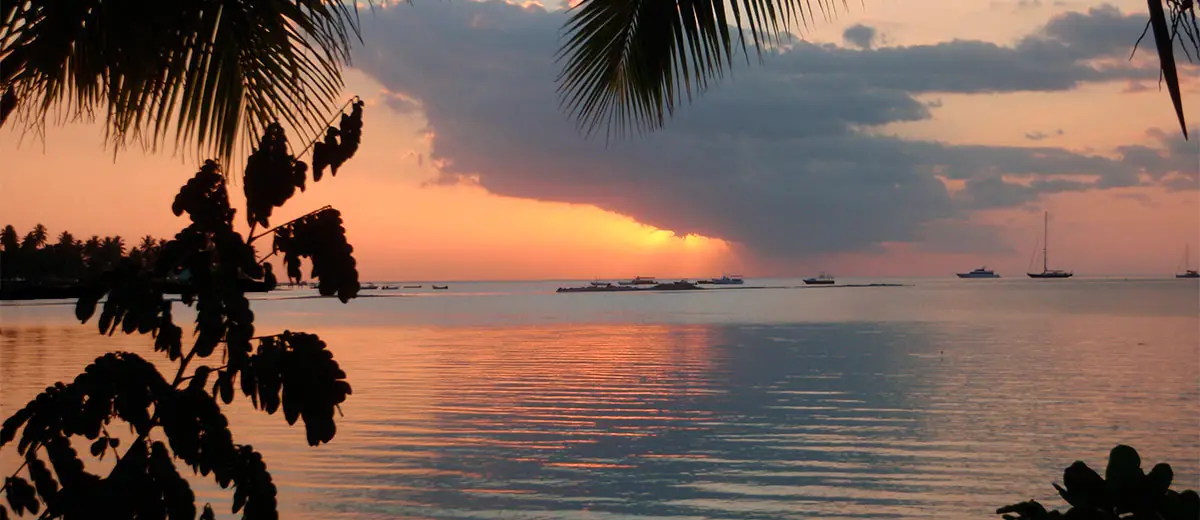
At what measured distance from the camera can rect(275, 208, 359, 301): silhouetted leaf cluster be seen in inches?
109

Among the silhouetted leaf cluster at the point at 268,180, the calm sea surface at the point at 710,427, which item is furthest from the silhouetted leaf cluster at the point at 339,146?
the calm sea surface at the point at 710,427

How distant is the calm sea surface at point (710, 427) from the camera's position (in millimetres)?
10031

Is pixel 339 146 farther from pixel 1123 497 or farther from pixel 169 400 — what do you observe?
pixel 1123 497

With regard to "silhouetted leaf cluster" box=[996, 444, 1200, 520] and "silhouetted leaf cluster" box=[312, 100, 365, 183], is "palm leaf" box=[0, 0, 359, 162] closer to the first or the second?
"silhouetted leaf cluster" box=[312, 100, 365, 183]

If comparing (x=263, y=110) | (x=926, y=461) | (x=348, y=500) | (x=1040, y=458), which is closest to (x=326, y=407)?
(x=263, y=110)

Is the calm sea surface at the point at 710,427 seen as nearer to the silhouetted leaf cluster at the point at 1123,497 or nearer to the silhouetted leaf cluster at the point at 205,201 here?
the silhouetted leaf cluster at the point at 205,201

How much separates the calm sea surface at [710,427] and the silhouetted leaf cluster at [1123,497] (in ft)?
23.1

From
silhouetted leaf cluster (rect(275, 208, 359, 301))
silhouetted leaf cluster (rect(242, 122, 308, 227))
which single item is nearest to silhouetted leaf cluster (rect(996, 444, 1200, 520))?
silhouetted leaf cluster (rect(275, 208, 359, 301))

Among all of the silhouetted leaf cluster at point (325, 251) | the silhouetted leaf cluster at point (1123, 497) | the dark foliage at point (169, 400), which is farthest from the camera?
the silhouetted leaf cluster at point (325, 251)

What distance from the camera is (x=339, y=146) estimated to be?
9.70 feet

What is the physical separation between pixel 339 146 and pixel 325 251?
33cm

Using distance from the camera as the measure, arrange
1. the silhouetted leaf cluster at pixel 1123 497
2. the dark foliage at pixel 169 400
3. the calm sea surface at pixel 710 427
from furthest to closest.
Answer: the calm sea surface at pixel 710 427 < the dark foliage at pixel 169 400 < the silhouetted leaf cluster at pixel 1123 497

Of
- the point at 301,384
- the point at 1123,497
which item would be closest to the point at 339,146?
the point at 301,384

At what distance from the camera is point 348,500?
32.1 feet
